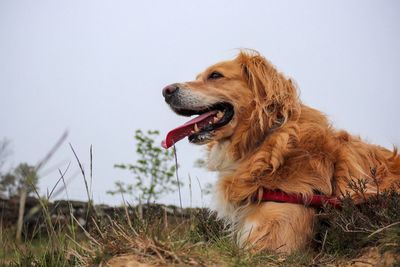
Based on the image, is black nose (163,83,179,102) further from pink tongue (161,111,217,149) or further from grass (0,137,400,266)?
grass (0,137,400,266)

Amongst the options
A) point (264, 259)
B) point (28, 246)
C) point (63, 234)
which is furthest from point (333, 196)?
point (28, 246)

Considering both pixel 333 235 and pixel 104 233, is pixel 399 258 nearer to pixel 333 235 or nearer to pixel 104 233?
pixel 333 235

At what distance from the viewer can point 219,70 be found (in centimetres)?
491

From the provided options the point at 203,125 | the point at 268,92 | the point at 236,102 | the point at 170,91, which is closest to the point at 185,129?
the point at 203,125

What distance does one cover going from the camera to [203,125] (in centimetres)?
475

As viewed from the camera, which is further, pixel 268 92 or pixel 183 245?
pixel 268 92

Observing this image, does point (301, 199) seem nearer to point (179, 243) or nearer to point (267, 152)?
point (267, 152)

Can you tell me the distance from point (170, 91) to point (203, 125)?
0.52 metres

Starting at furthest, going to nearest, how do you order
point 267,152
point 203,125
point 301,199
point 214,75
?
point 214,75 < point 203,125 < point 267,152 < point 301,199

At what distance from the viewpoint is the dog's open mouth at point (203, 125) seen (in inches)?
182

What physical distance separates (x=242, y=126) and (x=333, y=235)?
1.43m

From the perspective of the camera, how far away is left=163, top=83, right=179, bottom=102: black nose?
4.82 meters

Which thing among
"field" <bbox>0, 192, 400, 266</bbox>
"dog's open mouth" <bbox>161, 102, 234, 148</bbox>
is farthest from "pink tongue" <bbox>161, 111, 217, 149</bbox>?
"field" <bbox>0, 192, 400, 266</bbox>

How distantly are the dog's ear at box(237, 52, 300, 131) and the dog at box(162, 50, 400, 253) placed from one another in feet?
0.03
